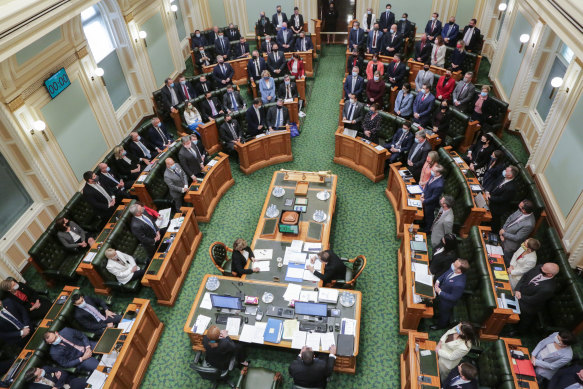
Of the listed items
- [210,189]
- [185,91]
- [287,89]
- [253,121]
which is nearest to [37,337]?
[210,189]

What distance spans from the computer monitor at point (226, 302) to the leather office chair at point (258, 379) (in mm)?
973

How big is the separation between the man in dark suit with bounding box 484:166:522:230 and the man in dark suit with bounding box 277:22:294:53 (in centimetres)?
885

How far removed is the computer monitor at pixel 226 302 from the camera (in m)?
5.95

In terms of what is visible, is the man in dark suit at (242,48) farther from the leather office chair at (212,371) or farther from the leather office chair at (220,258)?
the leather office chair at (212,371)

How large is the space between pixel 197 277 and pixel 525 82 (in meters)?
9.17

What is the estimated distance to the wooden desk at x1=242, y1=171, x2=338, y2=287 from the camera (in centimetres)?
658

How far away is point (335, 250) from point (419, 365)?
3.01 m

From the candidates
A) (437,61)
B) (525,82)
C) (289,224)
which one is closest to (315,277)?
(289,224)

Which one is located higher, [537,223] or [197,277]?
[537,223]

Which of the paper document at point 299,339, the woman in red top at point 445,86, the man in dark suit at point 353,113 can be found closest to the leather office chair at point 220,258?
the paper document at point 299,339

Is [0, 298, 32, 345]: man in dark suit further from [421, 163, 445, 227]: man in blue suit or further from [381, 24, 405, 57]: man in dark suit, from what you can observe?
[381, 24, 405, 57]: man in dark suit

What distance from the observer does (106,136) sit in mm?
9836

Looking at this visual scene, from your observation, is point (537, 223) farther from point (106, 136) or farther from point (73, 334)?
point (106, 136)

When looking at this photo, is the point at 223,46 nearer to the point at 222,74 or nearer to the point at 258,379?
the point at 222,74
